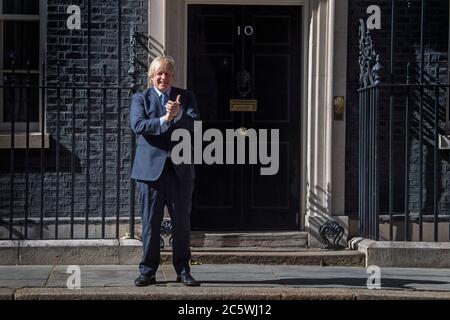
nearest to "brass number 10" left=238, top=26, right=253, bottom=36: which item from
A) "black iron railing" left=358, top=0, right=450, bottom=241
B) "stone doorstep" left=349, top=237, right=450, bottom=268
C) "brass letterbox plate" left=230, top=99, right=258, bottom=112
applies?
"brass letterbox plate" left=230, top=99, right=258, bottom=112

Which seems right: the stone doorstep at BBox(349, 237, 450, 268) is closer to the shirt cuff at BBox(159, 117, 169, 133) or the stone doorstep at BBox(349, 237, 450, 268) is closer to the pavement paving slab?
the shirt cuff at BBox(159, 117, 169, 133)

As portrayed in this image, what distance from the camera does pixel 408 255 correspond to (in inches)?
340

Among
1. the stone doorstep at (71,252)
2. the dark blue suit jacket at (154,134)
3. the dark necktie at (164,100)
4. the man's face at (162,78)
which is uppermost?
the man's face at (162,78)

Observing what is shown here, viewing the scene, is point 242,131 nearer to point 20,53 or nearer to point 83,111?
point 83,111

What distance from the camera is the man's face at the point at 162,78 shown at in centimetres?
723

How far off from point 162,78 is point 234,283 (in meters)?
1.90

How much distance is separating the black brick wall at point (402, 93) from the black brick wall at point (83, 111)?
224 centimetres

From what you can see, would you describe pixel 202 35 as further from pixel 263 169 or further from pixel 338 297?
pixel 338 297

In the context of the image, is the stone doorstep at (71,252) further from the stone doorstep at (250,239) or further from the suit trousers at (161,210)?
the suit trousers at (161,210)

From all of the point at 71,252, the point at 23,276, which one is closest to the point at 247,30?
the point at 71,252

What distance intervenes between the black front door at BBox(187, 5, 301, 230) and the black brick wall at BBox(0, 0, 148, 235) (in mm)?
699

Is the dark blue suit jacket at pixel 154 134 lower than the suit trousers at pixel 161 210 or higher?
higher

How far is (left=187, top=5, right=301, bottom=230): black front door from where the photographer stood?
937 centimetres

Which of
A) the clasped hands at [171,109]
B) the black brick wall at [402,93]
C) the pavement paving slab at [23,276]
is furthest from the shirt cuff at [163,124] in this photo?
the black brick wall at [402,93]
